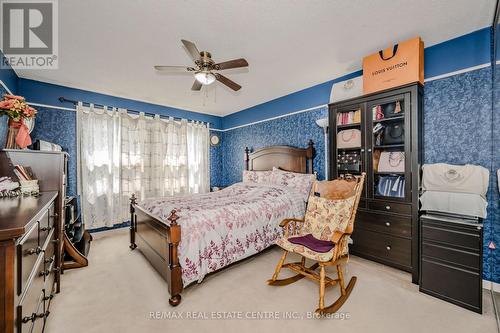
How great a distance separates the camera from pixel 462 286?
1.96m

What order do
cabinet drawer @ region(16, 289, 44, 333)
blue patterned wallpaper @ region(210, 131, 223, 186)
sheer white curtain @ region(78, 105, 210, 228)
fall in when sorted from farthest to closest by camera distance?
blue patterned wallpaper @ region(210, 131, 223, 186)
sheer white curtain @ region(78, 105, 210, 228)
cabinet drawer @ region(16, 289, 44, 333)

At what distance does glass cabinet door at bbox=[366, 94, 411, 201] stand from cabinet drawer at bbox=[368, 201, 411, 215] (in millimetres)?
74

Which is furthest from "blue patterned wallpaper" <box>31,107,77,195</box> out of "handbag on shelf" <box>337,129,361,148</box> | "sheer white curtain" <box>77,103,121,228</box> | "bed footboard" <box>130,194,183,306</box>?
"handbag on shelf" <box>337,129,361,148</box>

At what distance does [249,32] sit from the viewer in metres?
2.30

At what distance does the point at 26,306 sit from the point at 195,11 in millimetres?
2439

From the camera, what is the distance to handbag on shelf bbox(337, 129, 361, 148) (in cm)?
296

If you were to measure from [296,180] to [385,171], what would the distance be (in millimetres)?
1406

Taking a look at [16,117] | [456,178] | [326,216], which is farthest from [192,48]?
[456,178]

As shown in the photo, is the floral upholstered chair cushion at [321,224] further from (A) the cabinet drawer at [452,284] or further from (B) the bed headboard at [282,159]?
(B) the bed headboard at [282,159]

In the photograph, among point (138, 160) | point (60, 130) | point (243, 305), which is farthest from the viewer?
point (138, 160)

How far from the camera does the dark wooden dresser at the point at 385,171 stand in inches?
95.4

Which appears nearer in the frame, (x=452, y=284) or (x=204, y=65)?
(x=452, y=284)

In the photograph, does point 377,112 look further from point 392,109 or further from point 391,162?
point 391,162

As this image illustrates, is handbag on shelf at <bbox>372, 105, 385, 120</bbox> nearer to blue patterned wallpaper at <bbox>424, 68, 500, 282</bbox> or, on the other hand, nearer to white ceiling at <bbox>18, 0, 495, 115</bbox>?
blue patterned wallpaper at <bbox>424, 68, 500, 282</bbox>
